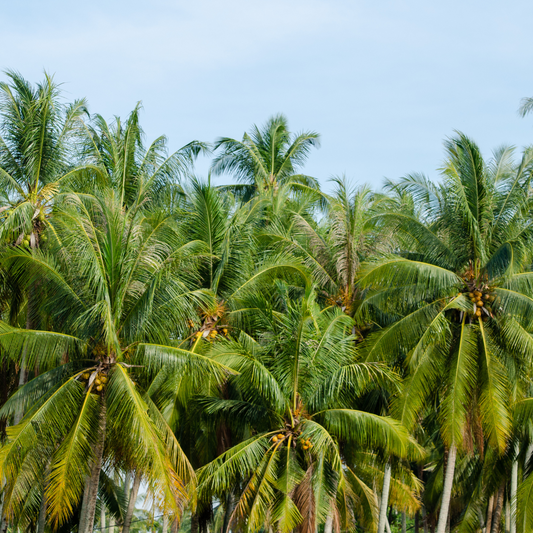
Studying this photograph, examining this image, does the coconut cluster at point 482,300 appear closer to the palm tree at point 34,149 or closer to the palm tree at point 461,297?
the palm tree at point 461,297

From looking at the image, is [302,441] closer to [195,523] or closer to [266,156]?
[195,523]

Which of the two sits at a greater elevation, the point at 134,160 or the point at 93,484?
the point at 134,160

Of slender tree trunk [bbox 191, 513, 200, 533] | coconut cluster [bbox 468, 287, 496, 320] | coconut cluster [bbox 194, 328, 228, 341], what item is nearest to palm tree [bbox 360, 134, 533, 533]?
coconut cluster [bbox 468, 287, 496, 320]

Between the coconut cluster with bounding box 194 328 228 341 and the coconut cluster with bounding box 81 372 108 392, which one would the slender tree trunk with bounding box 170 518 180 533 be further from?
the coconut cluster with bounding box 194 328 228 341

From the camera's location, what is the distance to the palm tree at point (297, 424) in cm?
1453

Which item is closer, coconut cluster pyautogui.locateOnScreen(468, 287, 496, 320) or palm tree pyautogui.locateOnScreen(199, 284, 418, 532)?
palm tree pyautogui.locateOnScreen(199, 284, 418, 532)

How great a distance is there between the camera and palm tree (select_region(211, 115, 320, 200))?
1079 inches

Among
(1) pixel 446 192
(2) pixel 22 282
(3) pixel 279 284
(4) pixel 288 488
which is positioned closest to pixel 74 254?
(2) pixel 22 282

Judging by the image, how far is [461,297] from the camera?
16.8 m

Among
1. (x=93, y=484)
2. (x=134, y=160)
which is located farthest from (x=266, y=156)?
(x=93, y=484)

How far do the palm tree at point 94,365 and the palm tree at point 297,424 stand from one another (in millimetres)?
1297

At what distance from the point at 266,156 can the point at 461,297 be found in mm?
12790

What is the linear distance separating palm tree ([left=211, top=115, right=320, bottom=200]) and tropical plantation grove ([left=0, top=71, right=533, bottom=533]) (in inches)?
224

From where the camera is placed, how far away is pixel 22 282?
15.8 m
